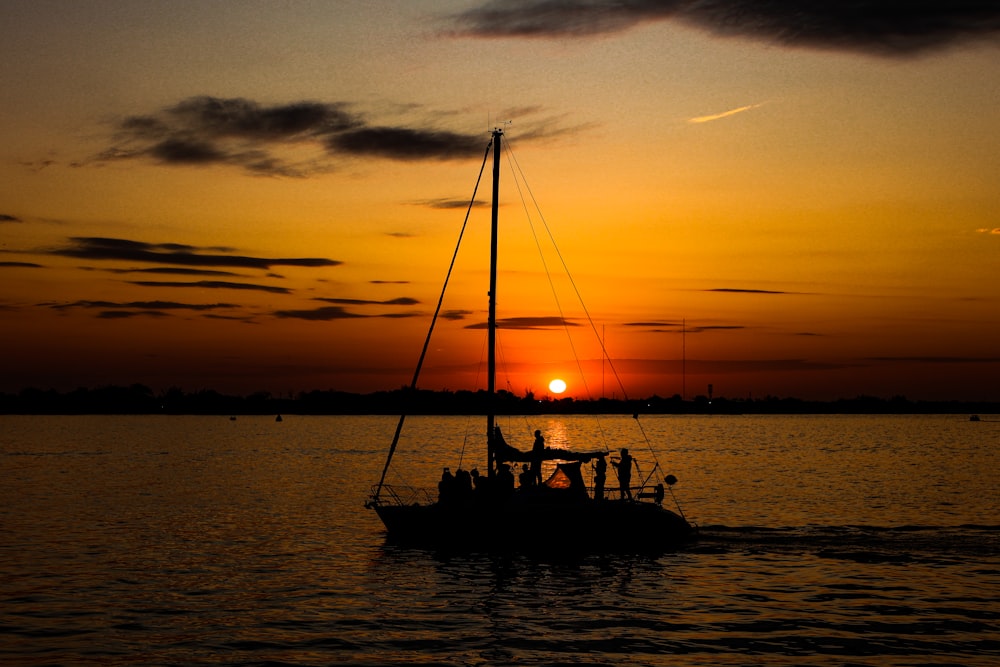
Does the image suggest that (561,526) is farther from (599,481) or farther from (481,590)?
(481,590)

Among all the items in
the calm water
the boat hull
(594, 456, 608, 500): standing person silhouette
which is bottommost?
the calm water

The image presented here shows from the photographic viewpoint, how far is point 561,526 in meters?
40.4

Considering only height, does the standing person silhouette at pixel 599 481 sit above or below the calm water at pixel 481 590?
above

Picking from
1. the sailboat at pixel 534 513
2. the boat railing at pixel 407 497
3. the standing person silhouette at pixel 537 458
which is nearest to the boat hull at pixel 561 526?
the sailboat at pixel 534 513

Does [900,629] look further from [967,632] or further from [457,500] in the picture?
[457,500]

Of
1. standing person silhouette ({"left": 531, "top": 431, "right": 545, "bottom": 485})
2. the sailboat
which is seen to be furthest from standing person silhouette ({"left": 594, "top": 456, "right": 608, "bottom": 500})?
standing person silhouette ({"left": 531, "top": 431, "right": 545, "bottom": 485})

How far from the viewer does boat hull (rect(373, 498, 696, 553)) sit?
1590 inches

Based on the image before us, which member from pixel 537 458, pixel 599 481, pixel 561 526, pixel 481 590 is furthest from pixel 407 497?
pixel 481 590

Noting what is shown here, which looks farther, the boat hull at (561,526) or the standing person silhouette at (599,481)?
the standing person silhouette at (599,481)

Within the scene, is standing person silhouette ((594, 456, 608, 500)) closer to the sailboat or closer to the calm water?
the sailboat

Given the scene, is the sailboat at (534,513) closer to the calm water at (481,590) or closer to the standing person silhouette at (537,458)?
the standing person silhouette at (537,458)

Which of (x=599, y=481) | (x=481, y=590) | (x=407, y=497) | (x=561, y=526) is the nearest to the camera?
(x=481, y=590)

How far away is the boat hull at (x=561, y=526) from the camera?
40375mm

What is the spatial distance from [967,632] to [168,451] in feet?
427
